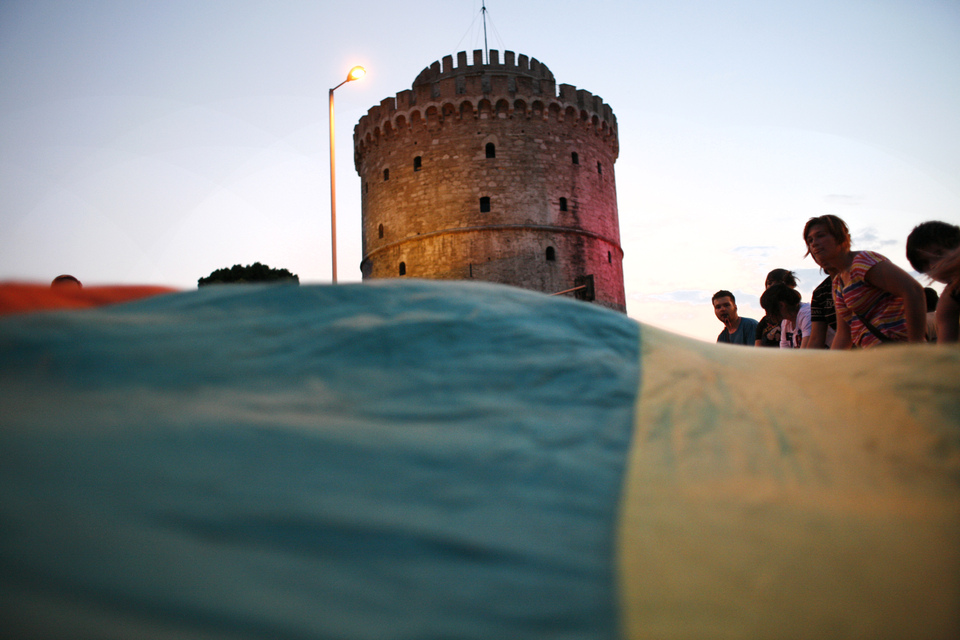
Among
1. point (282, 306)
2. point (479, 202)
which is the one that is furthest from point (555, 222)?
point (282, 306)

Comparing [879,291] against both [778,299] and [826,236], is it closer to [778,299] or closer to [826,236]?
[826,236]

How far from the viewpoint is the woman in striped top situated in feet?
8.68

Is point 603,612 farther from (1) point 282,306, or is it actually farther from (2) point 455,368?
(1) point 282,306

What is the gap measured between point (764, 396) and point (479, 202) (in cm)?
1981

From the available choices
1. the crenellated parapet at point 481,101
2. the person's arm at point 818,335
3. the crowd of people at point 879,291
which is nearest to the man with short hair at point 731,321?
the crowd of people at point 879,291

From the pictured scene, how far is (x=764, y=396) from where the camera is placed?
1.17 metres

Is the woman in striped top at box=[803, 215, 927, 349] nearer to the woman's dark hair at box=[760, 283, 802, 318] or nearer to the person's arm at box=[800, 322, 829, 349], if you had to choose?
the person's arm at box=[800, 322, 829, 349]

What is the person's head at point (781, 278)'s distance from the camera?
454cm

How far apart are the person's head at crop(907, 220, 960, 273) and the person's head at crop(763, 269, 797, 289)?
171 cm

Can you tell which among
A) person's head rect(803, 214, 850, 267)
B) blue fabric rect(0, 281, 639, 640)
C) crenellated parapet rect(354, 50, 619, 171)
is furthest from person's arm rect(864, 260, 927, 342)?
crenellated parapet rect(354, 50, 619, 171)

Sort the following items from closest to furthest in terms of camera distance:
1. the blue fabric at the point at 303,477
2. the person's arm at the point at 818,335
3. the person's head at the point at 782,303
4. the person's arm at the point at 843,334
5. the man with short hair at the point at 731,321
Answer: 1. the blue fabric at the point at 303,477
2. the person's arm at the point at 843,334
3. the person's arm at the point at 818,335
4. the person's head at the point at 782,303
5. the man with short hair at the point at 731,321

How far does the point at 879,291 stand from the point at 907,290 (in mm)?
212

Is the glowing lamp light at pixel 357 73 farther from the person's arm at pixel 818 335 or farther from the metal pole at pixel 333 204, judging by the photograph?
the person's arm at pixel 818 335

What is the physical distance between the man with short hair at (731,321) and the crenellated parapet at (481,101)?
1699 cm
